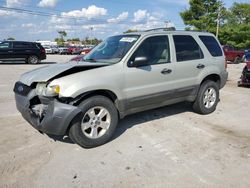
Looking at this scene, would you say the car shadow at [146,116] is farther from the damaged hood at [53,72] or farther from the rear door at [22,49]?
the rear door at [22,49]

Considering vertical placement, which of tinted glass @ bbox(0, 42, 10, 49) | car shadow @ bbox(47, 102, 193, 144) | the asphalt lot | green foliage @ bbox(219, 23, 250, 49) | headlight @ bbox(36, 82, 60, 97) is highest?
green foliage @ bbox(219, 23, 250, 49)

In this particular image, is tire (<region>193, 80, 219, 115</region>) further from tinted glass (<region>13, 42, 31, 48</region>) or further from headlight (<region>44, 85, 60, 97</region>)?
tinted glass (<region>13, 42, 31, 48</region>)

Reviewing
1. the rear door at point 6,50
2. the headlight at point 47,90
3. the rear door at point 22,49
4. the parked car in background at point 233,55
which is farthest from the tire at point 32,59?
the headlight at point 47,90

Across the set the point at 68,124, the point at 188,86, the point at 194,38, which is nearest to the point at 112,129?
the point at 68,124

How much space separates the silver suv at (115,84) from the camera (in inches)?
145

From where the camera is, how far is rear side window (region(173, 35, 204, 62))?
5.05 m

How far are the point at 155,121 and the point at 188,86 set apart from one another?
1.01 metres

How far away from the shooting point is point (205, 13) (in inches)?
1480

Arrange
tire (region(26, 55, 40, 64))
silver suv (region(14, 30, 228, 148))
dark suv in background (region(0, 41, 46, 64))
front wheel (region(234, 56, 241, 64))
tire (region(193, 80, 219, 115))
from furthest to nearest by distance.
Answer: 1. front wheel (region(234, 56, 241, 64))
2. tire (region(26, 55, 40, 64))
3. dark suv in background (region(0, 41, 46, 64))
4. tire (region(193, 80, 219, 115))
5. silver suv (region(14, 30, 228, 148))

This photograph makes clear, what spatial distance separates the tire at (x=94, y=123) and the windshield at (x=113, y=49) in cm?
85

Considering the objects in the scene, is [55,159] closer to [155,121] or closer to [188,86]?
[155,121]

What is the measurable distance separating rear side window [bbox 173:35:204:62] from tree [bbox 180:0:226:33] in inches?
1313

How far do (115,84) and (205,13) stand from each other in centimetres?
3761

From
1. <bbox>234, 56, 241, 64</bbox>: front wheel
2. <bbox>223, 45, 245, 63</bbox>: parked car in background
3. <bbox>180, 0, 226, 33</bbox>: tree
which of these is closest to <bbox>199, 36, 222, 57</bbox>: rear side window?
<bbox>223, 45, 245, 63</bbox>: parked car in background
